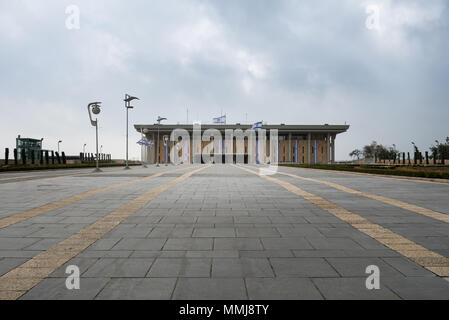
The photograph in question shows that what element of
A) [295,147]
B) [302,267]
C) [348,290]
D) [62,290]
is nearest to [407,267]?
[348,290]

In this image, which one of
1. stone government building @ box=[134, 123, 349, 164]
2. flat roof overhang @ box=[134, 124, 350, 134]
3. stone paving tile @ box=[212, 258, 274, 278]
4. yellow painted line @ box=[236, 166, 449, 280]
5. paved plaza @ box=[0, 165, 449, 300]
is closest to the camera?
paved plaza @ box=[0, 165, 449, 300]

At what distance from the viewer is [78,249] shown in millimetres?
3664

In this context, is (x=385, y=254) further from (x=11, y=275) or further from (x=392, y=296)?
(x=11, y=275)

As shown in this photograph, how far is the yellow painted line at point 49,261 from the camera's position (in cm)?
260

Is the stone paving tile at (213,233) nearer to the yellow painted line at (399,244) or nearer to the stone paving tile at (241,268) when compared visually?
the stone paving tile at (241,268)

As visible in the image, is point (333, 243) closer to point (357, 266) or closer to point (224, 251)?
point (357, 266)

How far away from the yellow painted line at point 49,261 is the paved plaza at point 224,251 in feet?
0.05

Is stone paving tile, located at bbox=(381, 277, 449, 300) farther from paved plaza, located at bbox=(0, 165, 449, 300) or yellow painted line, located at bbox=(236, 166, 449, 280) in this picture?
yellow painted line, located at bbox=(236, 166, 449, 280)

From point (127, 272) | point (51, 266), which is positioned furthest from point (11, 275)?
point (127, 272)

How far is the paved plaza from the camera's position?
2588 mm

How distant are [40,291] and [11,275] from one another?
0.62 m

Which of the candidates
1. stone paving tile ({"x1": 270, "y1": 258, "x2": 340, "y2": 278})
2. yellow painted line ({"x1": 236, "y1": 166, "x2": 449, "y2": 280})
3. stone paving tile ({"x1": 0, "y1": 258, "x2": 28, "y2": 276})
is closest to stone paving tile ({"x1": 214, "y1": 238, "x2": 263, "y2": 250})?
stone paving tile ({"x1": 270, "y1": 258, "x2": 340, "y2": 278})

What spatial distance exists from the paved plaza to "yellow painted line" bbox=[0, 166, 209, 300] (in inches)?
0.5

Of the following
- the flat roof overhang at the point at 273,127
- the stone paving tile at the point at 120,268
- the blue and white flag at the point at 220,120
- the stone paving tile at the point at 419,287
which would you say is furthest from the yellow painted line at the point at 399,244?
the flat roof overhang at the point at 273,127
